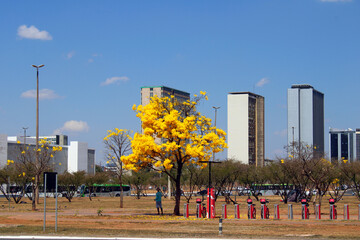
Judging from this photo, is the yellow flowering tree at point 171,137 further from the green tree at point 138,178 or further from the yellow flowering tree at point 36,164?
the green tree at point 138,178

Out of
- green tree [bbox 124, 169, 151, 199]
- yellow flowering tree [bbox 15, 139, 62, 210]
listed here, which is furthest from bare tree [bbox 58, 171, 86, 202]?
yellow flowering tree [bbox 15, 139, 62, 210]

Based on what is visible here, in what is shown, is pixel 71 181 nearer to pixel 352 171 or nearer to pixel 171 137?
pixel 352 171

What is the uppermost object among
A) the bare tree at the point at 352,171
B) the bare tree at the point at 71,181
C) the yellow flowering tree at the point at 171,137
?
the yellow flowering tree at the point at 171,137

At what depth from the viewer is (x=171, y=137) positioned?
34594 millimetres

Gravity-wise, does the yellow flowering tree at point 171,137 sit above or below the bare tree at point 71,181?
above

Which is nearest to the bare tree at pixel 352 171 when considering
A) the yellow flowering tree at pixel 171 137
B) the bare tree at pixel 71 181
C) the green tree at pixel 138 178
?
the yellow flowering tree at pixel 171 137

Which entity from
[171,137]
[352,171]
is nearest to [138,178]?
[352,171]

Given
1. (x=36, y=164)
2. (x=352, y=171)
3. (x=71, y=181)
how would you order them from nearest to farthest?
(x=36, y=164), (x=352, y=171), (x=71, y=181)

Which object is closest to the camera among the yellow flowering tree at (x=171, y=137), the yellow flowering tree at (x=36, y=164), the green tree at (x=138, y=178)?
the yellow flowering tree at (x=171, y=137)

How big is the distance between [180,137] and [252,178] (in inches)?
1669

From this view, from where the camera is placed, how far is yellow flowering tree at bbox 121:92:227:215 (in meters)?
33.8

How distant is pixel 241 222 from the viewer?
3030 centimetres

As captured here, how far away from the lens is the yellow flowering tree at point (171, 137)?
1332 inches

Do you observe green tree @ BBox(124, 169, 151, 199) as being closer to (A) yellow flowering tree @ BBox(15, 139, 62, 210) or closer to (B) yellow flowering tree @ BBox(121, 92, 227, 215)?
(A) yellow flowering tree @ BBox(15, 139, 62, 210)
